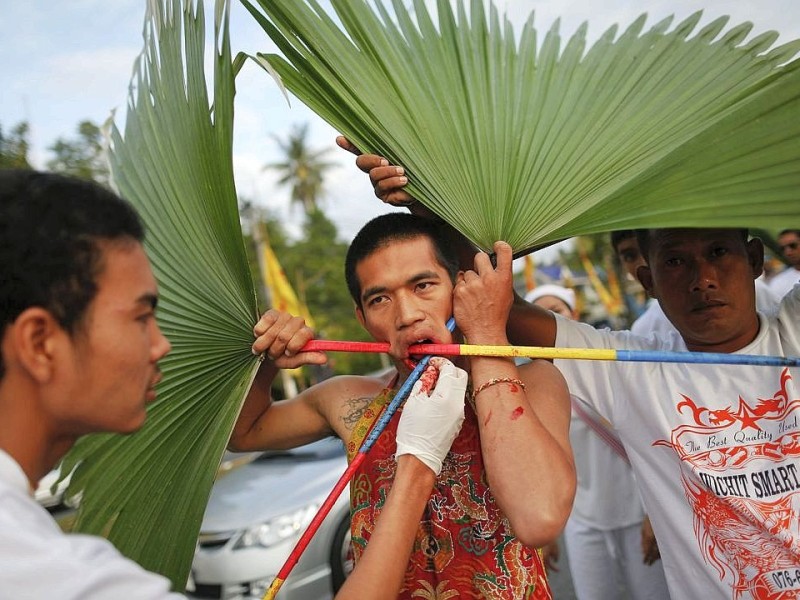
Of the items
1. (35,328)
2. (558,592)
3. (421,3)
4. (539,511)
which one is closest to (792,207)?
(539,511)

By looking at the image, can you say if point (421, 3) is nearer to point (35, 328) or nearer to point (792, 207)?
point (792, 207)

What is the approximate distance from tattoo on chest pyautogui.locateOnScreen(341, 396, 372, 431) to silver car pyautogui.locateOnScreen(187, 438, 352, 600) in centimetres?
235

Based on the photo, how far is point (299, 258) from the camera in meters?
27.5

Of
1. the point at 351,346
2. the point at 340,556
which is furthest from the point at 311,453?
the point at 351,346

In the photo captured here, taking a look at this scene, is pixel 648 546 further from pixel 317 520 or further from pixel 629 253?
pixel 317 520

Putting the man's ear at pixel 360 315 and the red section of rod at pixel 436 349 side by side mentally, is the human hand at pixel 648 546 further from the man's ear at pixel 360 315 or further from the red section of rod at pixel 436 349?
the red section of rod at pixel 436 349

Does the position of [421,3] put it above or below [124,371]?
above

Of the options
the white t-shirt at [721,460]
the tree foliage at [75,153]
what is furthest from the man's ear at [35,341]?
the tree foliage at [75,153]

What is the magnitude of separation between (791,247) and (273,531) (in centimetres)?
373

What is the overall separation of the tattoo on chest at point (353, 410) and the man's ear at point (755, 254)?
1.29m

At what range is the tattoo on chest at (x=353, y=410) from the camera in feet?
7.27

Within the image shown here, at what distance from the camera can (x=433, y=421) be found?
175cm

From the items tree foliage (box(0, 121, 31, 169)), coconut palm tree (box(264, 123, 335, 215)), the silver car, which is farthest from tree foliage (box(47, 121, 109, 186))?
coconut palm tree (box(264, 123, 335, 215))

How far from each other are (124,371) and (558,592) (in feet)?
16.2
